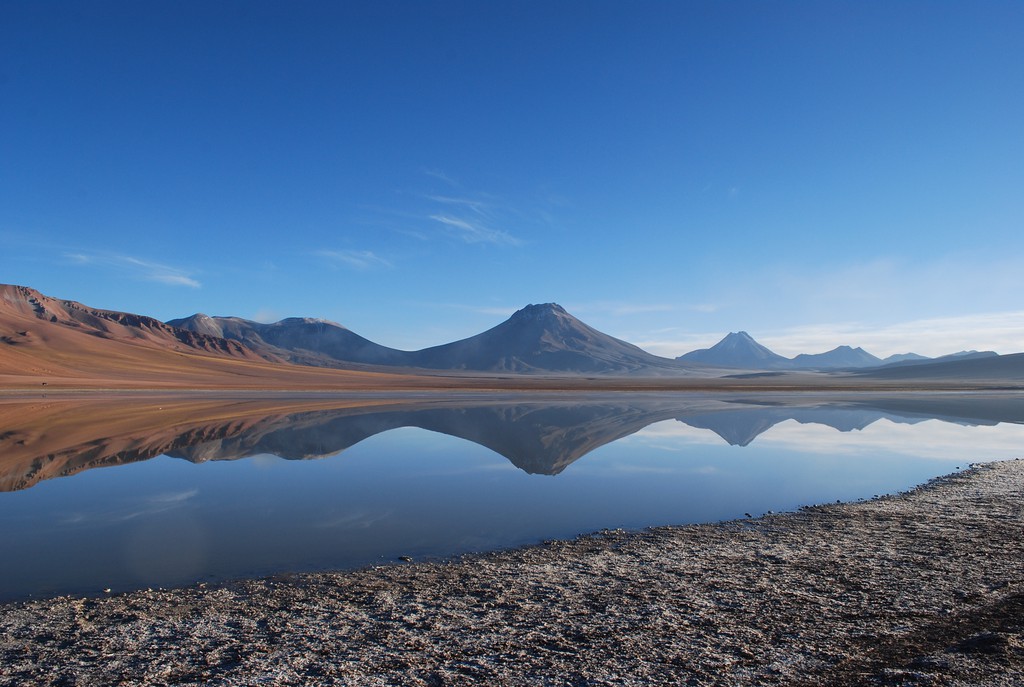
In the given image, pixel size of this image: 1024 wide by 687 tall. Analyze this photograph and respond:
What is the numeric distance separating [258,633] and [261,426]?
24.2m

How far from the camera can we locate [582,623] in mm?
6055

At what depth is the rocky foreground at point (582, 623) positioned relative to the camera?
5012 millimetres

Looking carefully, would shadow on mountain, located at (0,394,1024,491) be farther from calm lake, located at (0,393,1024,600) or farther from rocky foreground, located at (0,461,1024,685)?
rocky foreground, located at (0,461,1024,685)

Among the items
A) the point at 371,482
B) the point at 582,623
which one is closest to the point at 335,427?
the point at 371,482

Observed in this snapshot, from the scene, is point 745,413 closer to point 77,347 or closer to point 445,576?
point 445,576

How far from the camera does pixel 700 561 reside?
322 inches

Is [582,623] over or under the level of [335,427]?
over

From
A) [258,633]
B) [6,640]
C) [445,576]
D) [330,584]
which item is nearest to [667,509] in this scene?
[445,576]

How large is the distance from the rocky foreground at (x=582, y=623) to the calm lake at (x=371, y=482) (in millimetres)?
1260

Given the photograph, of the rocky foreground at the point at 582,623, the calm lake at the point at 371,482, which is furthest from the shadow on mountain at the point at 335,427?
the rocky foreground at the point at 582,623

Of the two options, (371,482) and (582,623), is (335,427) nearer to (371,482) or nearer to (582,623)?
(371,482)

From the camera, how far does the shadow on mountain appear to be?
18562 mm

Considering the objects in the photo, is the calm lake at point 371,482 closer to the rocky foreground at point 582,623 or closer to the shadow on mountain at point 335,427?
the shadow on mountain at point 335,427

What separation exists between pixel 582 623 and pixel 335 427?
24015 millimetres
